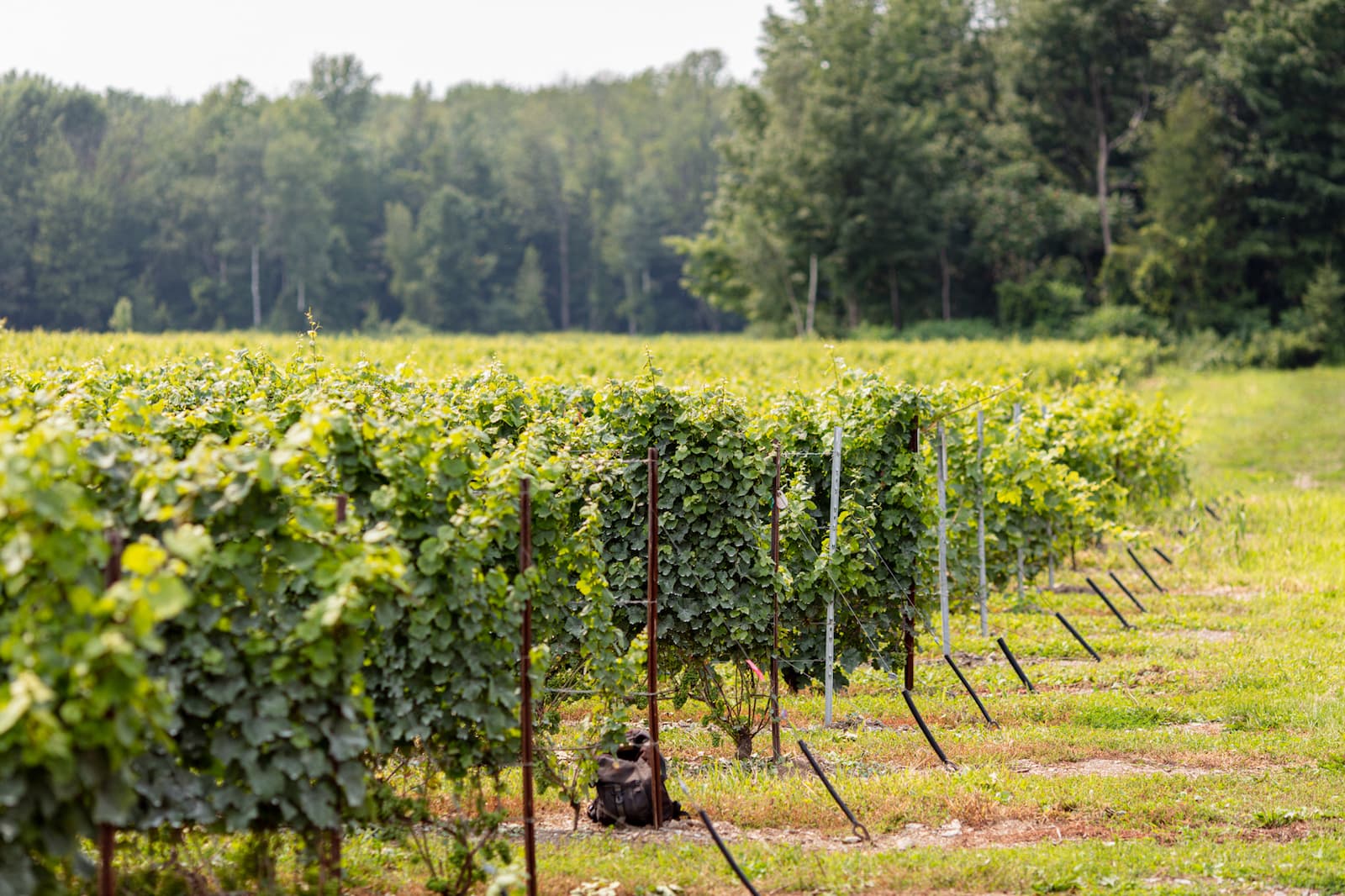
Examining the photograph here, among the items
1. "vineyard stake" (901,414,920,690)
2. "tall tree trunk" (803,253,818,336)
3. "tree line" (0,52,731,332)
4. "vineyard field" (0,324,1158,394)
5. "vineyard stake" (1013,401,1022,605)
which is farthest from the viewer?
"tree line" (0,52,731,332)

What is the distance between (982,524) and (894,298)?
153ft

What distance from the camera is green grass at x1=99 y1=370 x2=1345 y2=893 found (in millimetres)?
6012

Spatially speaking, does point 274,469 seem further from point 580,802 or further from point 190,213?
point 190,213

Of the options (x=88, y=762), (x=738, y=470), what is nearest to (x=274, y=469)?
(x=88, y=762)

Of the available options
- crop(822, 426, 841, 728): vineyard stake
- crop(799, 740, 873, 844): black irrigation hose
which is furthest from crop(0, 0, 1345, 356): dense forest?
crop(799, 740, 873, 844): black irrigation hose

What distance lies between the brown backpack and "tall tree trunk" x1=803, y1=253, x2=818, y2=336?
4726 cm

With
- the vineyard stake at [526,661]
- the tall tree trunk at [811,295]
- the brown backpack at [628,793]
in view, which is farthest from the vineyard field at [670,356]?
the tall tree trunk at [811,295]

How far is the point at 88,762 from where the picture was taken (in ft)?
12.3

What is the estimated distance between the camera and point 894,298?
56.8 metres

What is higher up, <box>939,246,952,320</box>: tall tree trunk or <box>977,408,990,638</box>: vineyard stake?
<box>939,246,952,320</box>: tall tree trunk

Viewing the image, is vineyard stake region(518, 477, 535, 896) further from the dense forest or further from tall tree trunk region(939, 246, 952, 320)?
Answer: tall tree trunk region(939, 246, 952, 320)

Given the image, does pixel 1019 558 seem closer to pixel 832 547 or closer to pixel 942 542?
pixel 942 542

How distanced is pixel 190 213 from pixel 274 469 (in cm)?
7933

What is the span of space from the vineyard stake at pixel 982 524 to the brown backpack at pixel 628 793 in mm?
5098
